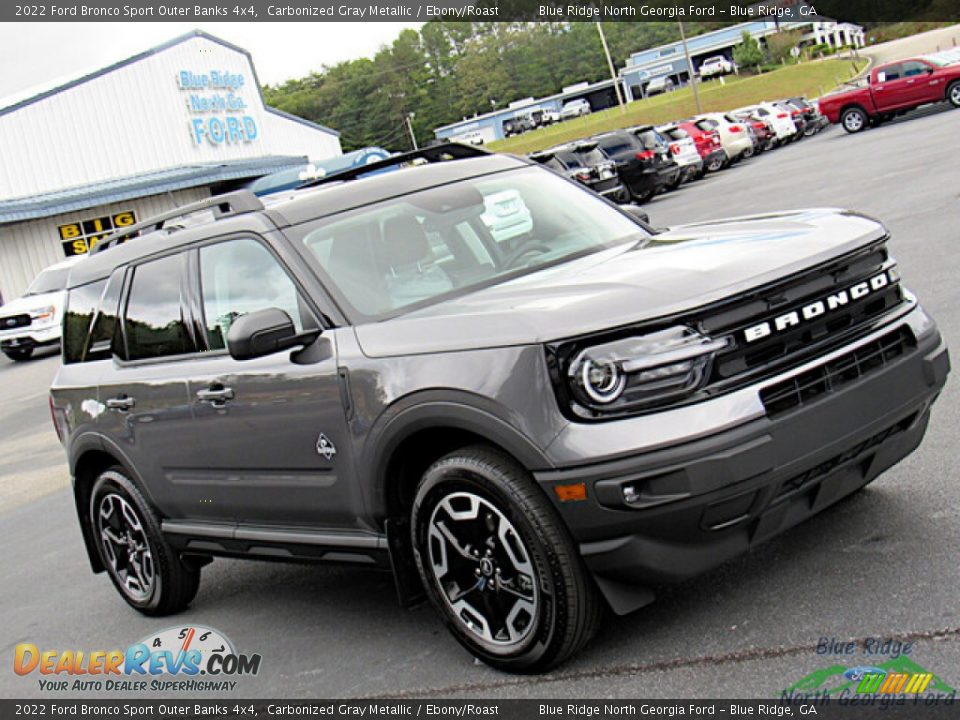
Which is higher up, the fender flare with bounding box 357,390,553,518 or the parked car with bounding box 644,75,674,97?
the parked car with bounding box 644,75,674,97

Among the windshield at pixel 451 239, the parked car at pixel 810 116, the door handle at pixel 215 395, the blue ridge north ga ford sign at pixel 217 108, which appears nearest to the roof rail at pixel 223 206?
the windshield at pixel 451 239

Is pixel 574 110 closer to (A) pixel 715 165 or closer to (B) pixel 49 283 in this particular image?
(A) pixel 715 165

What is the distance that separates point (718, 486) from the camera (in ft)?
12.7

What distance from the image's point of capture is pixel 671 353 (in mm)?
3939

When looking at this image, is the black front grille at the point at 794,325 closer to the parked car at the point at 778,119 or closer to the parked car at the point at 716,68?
the parked car at the point at 778,119

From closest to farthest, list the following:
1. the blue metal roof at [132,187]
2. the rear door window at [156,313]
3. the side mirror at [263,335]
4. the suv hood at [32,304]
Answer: the side mirror at [263,335]
the rear door window at [156,313]
the suv hood at [32,304]
the blue metal roof at [132,187]

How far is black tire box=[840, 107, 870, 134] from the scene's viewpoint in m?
37.5

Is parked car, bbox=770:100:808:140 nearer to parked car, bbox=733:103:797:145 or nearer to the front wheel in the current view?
parked car, bbox=733:103:797:145

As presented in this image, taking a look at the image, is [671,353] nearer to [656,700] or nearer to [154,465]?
→ [656,700]

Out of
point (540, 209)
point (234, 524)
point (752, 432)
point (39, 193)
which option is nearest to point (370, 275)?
point (540, 209)

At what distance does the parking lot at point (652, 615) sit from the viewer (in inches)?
161

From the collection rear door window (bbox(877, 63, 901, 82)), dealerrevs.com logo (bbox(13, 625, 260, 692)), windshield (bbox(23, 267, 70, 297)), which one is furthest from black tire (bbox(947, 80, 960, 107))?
dealerrevs.com logo (bbox(13, 625, 260, 692))

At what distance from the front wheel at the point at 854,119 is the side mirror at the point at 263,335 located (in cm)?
3558

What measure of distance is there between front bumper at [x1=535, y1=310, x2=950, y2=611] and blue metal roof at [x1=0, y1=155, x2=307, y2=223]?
119ft
